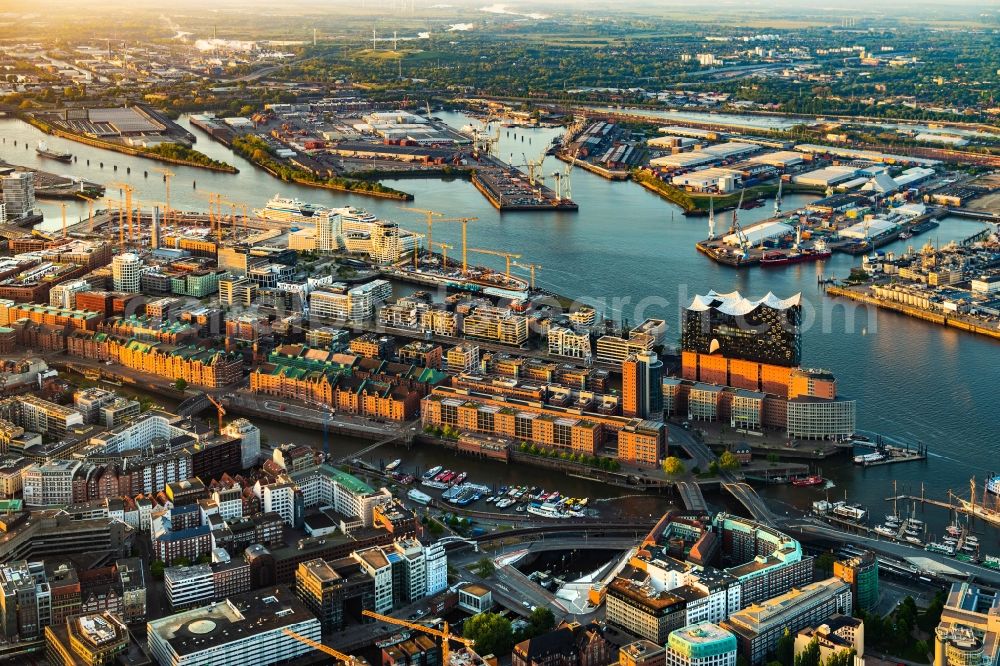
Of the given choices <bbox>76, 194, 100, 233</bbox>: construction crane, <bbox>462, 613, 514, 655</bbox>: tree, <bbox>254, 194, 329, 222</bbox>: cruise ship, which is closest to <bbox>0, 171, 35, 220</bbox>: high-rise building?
<bbox>76, 194, 100, 233</bbox>: construction crane

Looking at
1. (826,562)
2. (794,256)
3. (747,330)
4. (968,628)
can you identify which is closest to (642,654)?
(968,628)

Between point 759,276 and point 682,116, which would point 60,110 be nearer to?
point 682,116

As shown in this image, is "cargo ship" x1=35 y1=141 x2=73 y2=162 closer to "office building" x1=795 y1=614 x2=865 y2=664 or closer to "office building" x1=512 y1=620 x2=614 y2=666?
"office building" x1=512 y1=620 x2=614 y2=666

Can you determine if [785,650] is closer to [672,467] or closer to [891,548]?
[891,548]

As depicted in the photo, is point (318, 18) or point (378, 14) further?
point (378, 14)

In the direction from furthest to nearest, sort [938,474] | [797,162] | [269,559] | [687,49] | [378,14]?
[378,14] → [687,49] → [797,162] → [938,474] → [269,559]

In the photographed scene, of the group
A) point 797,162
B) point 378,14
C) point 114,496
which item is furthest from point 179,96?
point 378,14

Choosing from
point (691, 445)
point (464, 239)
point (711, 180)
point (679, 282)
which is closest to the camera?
point (691, 445)
